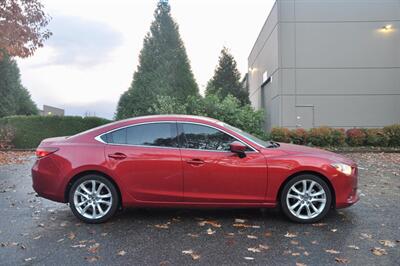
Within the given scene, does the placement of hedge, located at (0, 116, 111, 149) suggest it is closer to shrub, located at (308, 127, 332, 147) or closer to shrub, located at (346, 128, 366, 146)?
shrub, located at (308, 127, 332, 147)

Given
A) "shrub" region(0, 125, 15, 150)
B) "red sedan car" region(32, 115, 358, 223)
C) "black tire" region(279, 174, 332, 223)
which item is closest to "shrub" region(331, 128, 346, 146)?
"red sedan car" region(32, 115, 358, 223)

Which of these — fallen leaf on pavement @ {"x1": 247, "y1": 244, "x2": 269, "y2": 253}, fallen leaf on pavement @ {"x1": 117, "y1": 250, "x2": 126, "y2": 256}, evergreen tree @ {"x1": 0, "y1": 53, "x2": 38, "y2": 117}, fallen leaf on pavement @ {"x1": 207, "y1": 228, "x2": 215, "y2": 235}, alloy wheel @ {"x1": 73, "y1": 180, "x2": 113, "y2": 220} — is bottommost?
fallen leaf on pavement @ {"x1": 117, "y1": 250, "x2": 126, "y2": 256}

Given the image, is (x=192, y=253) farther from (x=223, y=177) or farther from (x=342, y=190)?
(x=342, y=190)

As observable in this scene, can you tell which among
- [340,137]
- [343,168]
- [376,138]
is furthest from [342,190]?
[376,138]

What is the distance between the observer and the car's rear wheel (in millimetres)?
5520

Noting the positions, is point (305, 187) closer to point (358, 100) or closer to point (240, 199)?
point (240, 199)

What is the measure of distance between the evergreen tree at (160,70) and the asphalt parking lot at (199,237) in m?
15.7

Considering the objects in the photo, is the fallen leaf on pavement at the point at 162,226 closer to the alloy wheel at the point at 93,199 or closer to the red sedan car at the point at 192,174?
the red sedan car at the point at 192,174

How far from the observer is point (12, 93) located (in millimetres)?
29234

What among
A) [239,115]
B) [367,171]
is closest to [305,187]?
[367,171]

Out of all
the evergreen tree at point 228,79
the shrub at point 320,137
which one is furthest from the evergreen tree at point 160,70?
the shrub at point 320,137

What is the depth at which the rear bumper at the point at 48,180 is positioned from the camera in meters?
5.60

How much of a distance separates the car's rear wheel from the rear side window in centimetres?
60

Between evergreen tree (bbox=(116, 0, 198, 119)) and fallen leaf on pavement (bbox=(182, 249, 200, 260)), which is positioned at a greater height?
evergreen tree (bbox=(116, 0, 198, 119))
